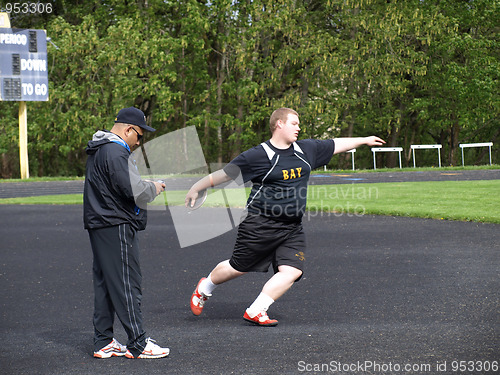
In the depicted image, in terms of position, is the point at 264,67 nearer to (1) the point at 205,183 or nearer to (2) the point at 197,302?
(2) the point at 197,302

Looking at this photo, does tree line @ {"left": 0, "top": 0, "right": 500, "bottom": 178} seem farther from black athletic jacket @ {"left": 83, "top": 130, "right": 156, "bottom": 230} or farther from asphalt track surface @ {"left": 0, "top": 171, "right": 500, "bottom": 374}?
black athletic jacket @ {"left": 83, "top": 130, "right": 156, "bottom": 230}

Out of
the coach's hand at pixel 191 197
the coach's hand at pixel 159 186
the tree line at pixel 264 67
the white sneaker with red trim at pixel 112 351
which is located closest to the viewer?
the coach's hand at pixel 159 186

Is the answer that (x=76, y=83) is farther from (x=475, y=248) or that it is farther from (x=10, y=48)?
(x=475, y=248)

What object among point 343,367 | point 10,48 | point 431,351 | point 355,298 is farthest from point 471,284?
point 10,48

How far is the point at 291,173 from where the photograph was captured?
5375 mm

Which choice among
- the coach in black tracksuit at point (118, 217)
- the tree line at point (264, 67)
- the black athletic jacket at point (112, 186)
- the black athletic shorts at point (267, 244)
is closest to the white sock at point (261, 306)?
the black athletic shorts at point (267, 244)

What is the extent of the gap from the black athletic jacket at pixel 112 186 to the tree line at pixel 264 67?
92.9ft

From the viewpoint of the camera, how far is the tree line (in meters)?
32.8

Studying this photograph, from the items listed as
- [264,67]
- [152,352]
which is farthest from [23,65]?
[152,352]

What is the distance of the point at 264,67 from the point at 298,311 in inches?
1129

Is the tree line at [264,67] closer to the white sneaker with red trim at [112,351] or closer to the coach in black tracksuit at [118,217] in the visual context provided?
the coach in black tracksuit at [118,217]

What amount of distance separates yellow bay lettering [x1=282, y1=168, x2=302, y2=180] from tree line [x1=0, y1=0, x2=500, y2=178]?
27.4m

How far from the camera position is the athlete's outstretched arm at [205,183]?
527cm

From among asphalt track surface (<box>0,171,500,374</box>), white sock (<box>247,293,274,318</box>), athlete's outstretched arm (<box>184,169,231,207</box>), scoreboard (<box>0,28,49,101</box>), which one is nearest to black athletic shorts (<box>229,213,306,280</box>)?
white sock (<box>247,293,274,318</box>)
